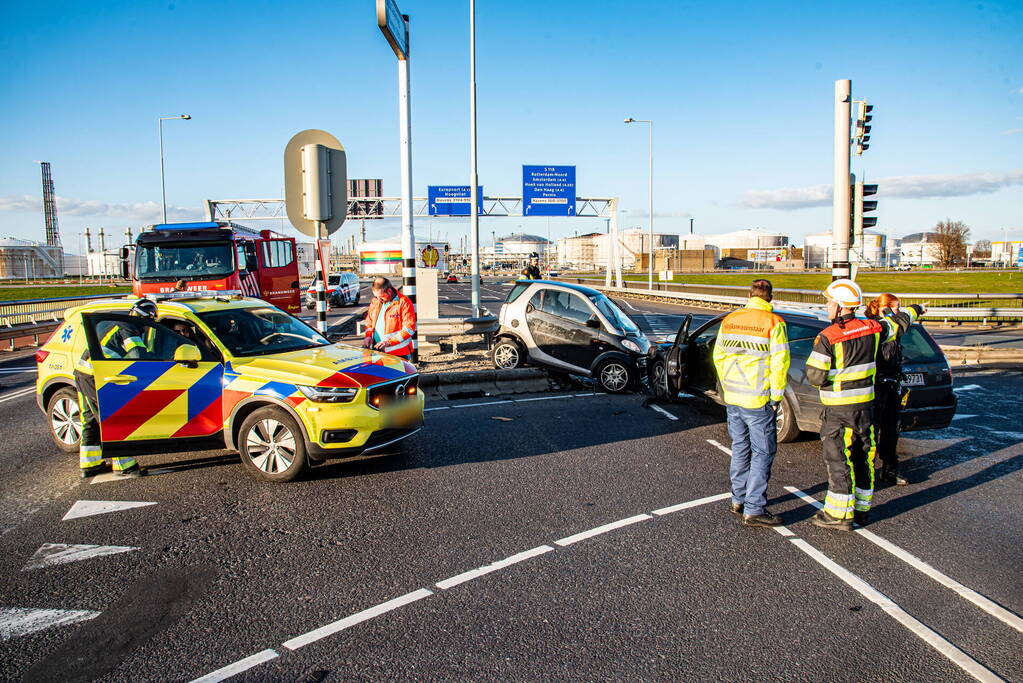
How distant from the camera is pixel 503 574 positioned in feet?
14.6

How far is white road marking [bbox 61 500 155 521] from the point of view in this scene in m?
5.59

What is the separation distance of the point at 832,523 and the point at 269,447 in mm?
4566

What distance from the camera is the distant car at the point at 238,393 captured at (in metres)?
6.21

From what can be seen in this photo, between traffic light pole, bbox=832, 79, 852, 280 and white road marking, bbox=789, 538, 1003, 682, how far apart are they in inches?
288

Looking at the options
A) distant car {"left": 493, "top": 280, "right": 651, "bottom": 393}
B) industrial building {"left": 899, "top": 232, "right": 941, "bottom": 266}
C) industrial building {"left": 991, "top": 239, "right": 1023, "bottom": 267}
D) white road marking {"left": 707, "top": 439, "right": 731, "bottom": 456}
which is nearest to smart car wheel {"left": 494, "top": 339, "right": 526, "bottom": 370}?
distant car {"left": 493, "top": 280, "right": 651, "bottom": 393}

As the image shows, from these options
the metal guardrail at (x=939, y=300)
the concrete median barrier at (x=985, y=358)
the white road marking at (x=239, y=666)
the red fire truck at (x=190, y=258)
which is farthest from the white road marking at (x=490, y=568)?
the concrete median barrier at (x=985, y=358)

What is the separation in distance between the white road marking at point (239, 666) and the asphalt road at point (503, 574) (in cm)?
2

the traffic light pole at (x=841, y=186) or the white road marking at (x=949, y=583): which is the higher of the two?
the traffic light pole at (x=841, y=186)

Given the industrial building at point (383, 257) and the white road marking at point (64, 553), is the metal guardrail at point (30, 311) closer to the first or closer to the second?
the white road marking at point (64, 553)

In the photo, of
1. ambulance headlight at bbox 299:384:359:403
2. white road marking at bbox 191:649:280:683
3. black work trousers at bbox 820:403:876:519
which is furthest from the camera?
ambulance headlight at bbox 299:384:359:403

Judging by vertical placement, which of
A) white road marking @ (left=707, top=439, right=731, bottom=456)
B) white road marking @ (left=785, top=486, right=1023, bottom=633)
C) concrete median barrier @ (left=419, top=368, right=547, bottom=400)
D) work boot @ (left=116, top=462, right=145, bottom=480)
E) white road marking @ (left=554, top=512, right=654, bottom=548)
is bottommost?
white road marking @ (left=785, top=486, right=1023, bottom=633)

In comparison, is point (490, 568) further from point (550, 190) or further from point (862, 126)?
point (550, 190)

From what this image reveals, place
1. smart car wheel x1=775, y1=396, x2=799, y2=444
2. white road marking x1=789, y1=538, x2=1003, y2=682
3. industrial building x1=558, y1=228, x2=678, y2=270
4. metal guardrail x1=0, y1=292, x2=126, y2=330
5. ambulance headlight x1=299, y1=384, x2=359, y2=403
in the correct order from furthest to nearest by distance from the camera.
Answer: industrial building x1=558, y1=228, x2=678, y2=270, metal guardrail x1=0, y1=292, x2=126, y2=330, smart car wheel x1=775, y1=396, x2=799, y2=444, ambulance headlight x1=299, y1=384, x2=359, y2=403, white road marking x1=789, y1=538, x2=1003, y2=682

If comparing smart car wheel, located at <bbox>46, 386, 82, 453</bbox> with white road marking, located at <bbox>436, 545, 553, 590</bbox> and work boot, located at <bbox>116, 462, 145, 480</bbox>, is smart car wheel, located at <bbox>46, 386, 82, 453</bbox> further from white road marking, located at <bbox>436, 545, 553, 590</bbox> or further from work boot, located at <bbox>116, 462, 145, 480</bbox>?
white road marking, located at <bbox>436, 545, 553, 590</bbox>
